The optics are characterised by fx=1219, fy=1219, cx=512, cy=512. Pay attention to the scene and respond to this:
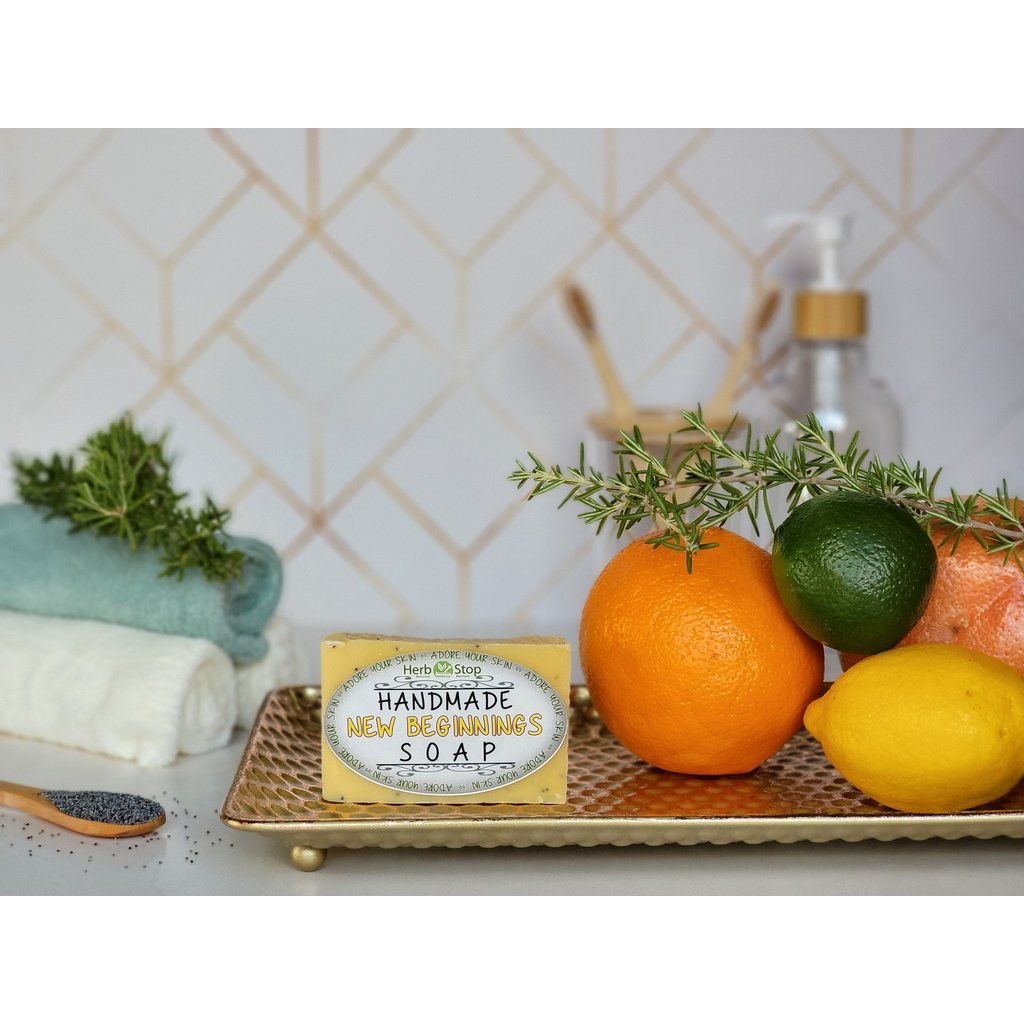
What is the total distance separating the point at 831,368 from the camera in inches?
44.6

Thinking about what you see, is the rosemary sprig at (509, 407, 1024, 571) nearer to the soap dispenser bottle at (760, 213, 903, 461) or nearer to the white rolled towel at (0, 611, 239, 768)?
the white rolled towel at (0, 611, 239, 768)

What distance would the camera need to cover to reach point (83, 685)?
0.70 m

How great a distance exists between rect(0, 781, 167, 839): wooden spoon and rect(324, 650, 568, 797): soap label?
0.12m

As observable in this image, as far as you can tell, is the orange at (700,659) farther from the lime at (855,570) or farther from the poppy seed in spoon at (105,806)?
the poppy seed in spoon at (105,806)

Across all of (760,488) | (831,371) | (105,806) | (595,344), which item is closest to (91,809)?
(105,806)

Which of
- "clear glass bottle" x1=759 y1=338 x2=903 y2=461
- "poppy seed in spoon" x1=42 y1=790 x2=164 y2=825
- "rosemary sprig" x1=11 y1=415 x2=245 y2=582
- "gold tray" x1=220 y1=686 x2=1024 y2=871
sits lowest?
"poppy seed in spoon" x1=42 y1=790 x2=164 y2=825

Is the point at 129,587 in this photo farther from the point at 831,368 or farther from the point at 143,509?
the point at 831,368

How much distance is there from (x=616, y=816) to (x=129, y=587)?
360 millimetres

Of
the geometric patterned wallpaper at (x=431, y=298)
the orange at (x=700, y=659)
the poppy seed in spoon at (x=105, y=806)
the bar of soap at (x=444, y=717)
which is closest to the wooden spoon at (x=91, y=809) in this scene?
the poppy seed in spoon at (x=105, y=806)

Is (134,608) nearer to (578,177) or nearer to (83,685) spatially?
(83,685)

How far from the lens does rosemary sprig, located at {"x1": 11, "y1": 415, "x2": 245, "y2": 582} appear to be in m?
0.73

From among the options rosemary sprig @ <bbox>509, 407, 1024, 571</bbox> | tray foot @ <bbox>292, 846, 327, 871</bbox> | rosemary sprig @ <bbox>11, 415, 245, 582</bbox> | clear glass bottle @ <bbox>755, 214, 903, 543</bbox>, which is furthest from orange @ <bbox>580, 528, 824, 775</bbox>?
clear glass bottle @ <bbox>755, 214, 903, 543</bbox>

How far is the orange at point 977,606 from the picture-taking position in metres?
0.59

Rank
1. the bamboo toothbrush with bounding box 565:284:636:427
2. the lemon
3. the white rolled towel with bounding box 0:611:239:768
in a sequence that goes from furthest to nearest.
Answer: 1. the bamboo toothbrush with bounding box 565:284:636:427
2. the white rolled towel with bounding box 0:611:239:768
3. the lemon
